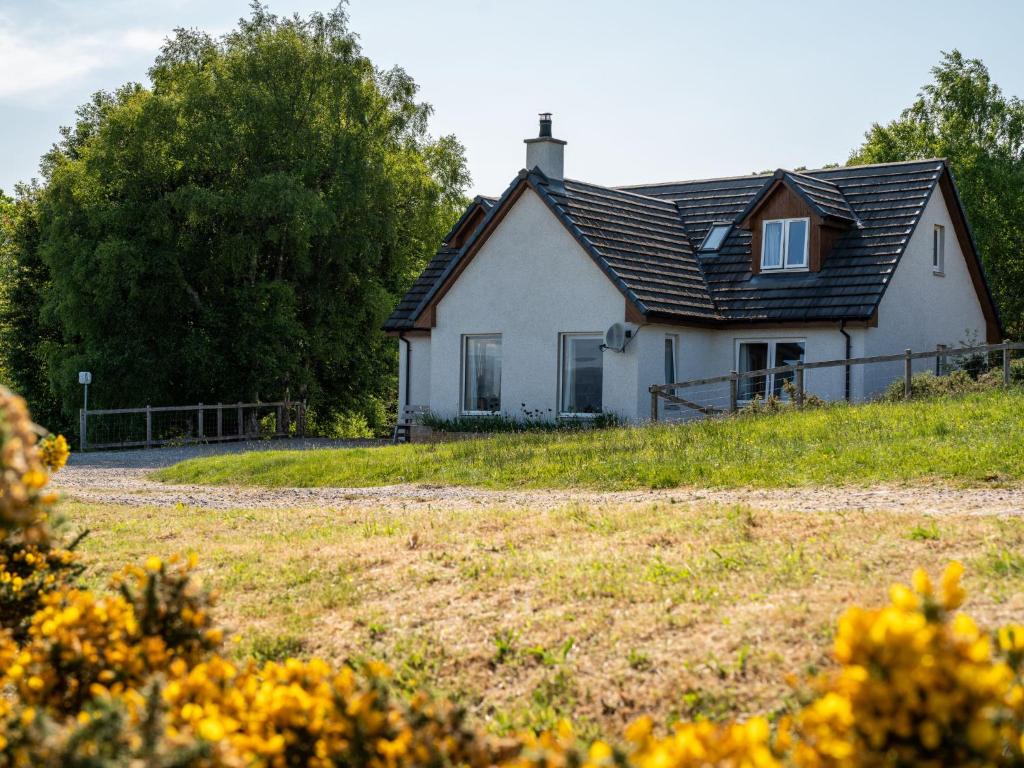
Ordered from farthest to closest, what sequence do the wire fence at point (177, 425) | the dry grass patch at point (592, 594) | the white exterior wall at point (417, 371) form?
the wire fence at point (177, 425), the white exterior wall at point (417, 371), the dry grass patch at point (592, 594)

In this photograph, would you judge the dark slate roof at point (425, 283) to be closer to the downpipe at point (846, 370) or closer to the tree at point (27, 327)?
the downpipe at point (846, 370)

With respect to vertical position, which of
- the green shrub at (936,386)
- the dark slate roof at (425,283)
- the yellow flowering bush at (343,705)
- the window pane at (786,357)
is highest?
the dark slate roof at (425,283)

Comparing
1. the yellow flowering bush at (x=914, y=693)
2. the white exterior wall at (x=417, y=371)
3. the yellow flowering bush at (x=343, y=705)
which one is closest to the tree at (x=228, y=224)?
the white exterior wall at (x=417, y=371)

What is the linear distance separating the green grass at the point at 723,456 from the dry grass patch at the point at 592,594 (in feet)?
13.6

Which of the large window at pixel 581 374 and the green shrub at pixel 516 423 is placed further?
the large window at pixel 581 374

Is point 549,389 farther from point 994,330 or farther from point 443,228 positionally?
point 443,228

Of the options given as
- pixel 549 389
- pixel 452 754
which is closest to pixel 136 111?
pixel 549 389

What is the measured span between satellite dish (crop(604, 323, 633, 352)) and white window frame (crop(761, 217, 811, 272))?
436cm

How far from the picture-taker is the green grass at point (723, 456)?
14.9 meters

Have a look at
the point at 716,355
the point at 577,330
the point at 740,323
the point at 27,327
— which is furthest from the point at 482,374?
the point at 27,327

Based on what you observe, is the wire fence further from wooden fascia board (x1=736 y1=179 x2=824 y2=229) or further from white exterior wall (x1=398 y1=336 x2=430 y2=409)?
wooden fascia board (x1=736 y1=179 x2=824 y2=229)

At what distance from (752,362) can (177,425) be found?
18468mm

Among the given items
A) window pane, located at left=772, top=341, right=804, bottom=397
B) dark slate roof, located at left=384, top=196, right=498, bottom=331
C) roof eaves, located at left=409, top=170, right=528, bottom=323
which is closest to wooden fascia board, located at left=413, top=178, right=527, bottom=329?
roof eaves, located at left=409, top=170, right=528, bottom=323

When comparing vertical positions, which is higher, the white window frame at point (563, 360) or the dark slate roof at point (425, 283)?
the dark slate roof at point (425, 283)
